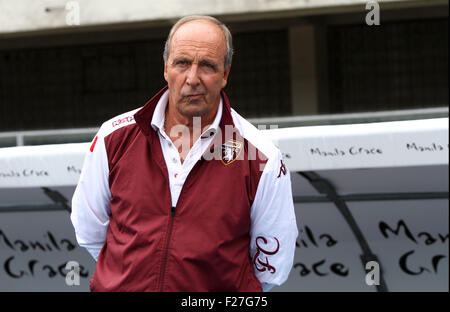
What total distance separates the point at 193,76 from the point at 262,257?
0.63m

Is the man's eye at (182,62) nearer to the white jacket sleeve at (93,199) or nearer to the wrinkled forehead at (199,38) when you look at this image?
the wrinkled forehead at (199,38)

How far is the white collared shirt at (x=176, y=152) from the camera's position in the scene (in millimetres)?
2326

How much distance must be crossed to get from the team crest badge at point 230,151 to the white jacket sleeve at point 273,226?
0.35ft

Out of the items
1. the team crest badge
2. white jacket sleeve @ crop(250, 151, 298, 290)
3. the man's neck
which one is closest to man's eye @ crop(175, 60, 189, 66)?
the man's neck

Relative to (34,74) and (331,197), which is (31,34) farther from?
(331,197)

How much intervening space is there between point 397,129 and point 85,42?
10205mm

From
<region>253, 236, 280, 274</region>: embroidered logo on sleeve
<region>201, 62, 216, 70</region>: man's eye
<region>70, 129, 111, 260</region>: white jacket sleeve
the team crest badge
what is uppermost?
<region>201, 62, 216, 70</region>: man's eye

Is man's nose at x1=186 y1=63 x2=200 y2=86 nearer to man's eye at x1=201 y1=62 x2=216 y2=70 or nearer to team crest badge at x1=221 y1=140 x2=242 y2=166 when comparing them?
man's eye at x1=201 y1=62 x2=216 y2=70

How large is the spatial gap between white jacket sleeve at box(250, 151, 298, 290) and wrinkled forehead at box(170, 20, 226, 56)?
0.40 meters

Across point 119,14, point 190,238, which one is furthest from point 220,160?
point 119,14

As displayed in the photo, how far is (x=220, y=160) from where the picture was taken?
7.70ft

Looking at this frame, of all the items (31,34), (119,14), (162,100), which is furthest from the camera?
(31,34)

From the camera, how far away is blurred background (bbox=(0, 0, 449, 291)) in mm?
11953
